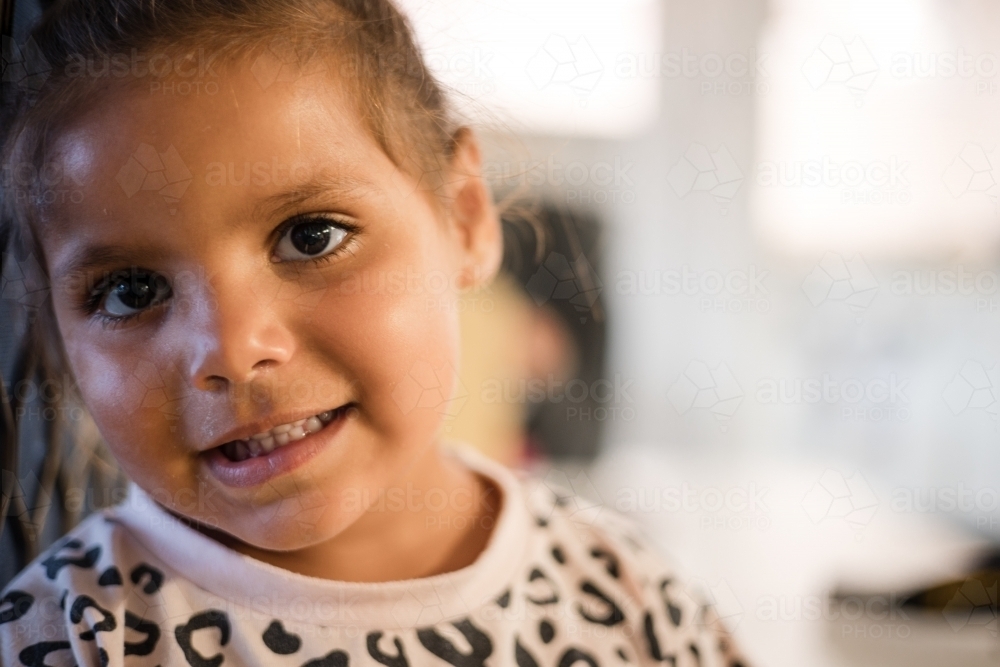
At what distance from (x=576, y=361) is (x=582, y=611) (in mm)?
145

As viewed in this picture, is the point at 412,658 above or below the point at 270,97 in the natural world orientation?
below

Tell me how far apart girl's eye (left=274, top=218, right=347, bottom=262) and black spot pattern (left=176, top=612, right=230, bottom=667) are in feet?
0.59

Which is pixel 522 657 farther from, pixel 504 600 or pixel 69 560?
pixel 69 560

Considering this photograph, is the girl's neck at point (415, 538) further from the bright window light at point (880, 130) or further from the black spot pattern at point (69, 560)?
the bright window light at point (880, 130)

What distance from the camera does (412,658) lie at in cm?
43


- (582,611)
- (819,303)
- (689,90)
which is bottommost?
(582,611)

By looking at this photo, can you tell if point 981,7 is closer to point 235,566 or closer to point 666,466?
point 666,466

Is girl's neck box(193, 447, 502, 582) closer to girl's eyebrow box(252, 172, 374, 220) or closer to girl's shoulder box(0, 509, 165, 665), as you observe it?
girl's shoulder box(0, 509, 165, 665)

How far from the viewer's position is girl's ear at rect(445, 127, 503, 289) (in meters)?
0.46

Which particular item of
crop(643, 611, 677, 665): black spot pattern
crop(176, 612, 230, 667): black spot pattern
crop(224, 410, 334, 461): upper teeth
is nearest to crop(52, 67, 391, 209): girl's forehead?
crop(224, 410, 334, 461): upper teeth

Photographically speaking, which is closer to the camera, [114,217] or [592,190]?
[114,217]

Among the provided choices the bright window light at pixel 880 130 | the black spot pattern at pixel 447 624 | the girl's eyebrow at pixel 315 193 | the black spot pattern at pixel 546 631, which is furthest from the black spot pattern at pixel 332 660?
the bright window light at pixel 880 130

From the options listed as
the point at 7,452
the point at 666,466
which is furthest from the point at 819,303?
the point at 7,452

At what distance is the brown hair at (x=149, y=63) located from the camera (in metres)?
0.36
